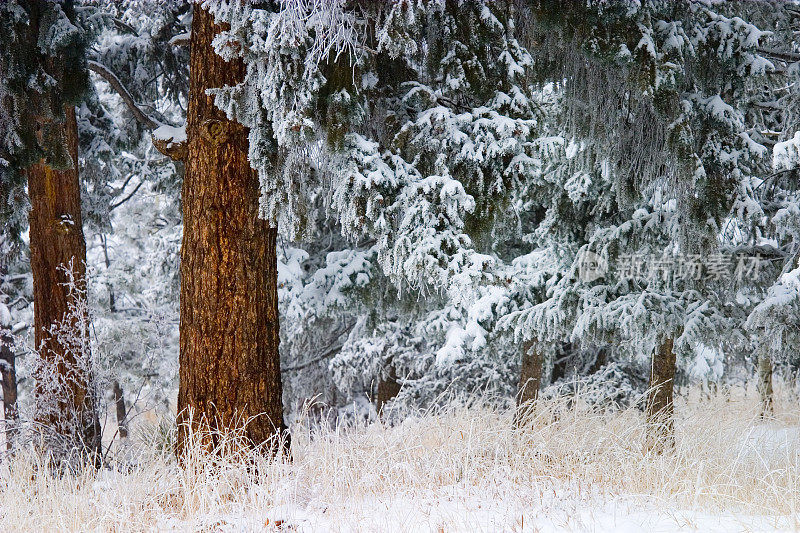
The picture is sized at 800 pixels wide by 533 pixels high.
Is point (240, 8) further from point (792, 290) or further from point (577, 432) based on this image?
point (792, 290)

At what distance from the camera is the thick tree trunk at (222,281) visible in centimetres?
416

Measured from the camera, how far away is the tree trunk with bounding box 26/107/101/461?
541 cm

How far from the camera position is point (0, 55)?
4906 millimetres

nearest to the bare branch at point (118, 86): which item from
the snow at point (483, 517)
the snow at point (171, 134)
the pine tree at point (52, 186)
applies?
the pine tree at point (52, 186)

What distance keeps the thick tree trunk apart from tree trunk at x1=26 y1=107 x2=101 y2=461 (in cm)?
174

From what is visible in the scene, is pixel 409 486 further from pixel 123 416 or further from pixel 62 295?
pixel 123 416

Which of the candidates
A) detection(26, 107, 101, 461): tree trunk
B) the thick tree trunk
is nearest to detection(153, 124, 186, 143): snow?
the thick tree trunk

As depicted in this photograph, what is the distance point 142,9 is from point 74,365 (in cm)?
392

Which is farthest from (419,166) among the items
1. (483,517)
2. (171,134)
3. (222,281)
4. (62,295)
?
(62,295)

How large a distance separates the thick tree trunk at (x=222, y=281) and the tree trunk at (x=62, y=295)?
1.74 meters

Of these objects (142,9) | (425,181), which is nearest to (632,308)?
(425,181)

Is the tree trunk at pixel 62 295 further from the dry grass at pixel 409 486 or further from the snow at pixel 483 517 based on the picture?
the snow at pixel 483 517

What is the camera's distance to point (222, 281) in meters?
4.17

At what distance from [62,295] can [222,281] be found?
2593 millimetres
